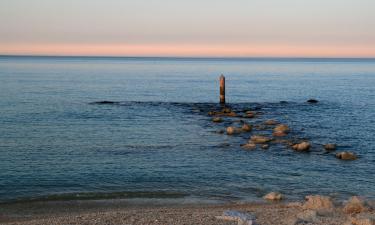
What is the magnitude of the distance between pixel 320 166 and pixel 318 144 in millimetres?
6285

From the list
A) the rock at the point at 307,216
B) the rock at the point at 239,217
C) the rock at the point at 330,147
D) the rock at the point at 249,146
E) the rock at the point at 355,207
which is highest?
the rock at the point at 239,217

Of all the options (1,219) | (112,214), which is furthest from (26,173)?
(112,214)

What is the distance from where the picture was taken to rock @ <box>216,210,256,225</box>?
14.4 meters

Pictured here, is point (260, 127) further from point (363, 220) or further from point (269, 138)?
point (363, 220)

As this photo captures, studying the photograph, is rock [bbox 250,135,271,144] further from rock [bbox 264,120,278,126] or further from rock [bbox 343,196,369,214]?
rock [bbox 343,196,369,214]

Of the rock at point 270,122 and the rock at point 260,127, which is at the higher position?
the rock at point 270,122

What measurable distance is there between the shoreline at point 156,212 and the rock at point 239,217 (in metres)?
0.20

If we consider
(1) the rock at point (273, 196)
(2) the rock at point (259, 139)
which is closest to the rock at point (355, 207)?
(1) the rock at point (273, 196)

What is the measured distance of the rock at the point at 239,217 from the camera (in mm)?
14352

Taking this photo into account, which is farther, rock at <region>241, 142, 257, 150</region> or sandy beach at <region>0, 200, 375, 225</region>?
rock at <region>241, 142, 257, 150</region>

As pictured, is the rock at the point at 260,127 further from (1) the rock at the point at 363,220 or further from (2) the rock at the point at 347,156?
(1) the rock at the point at 363,220

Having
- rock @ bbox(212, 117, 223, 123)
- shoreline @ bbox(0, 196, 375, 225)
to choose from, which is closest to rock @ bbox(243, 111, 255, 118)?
rock @ bbox(212, 117, 223, 123)

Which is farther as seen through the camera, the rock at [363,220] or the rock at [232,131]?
the rock at [232,131]

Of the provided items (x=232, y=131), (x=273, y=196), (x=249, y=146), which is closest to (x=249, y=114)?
(x=232, y=131)
